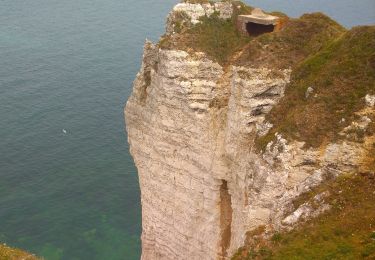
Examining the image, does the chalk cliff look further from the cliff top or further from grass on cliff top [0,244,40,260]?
grass on cliff top [0,244,40,260]

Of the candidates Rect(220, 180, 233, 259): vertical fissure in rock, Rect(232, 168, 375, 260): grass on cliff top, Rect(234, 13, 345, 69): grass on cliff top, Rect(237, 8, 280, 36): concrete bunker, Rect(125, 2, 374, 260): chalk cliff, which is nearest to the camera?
Rect(232, 168, 375, 260): grass on cliff top

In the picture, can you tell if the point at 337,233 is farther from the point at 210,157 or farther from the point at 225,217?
the point at 225,217

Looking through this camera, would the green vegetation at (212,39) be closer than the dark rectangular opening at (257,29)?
Yes

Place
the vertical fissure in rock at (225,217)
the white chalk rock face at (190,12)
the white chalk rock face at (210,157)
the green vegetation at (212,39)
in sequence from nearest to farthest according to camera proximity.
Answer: the white chalk rock face at (210,157) < the green vegetation at (212,39) < the white chalk rock face at (190,12) < the vertical fissure in rock at (225,217)

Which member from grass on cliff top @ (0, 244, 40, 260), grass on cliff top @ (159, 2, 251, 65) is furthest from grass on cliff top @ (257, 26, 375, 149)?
grass on cliff top @ (0, 244, 40, 260)

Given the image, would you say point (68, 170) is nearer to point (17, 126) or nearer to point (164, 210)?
point (17, 126)

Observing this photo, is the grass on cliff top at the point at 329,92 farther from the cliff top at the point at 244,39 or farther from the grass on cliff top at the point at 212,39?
the grass on cliff top at the point at 212,39

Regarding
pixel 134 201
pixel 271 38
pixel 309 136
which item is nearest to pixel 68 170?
pixel 134 201

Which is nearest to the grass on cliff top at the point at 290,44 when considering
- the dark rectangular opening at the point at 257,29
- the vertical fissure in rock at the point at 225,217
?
the dark rectangular opening at the point at 257,29
